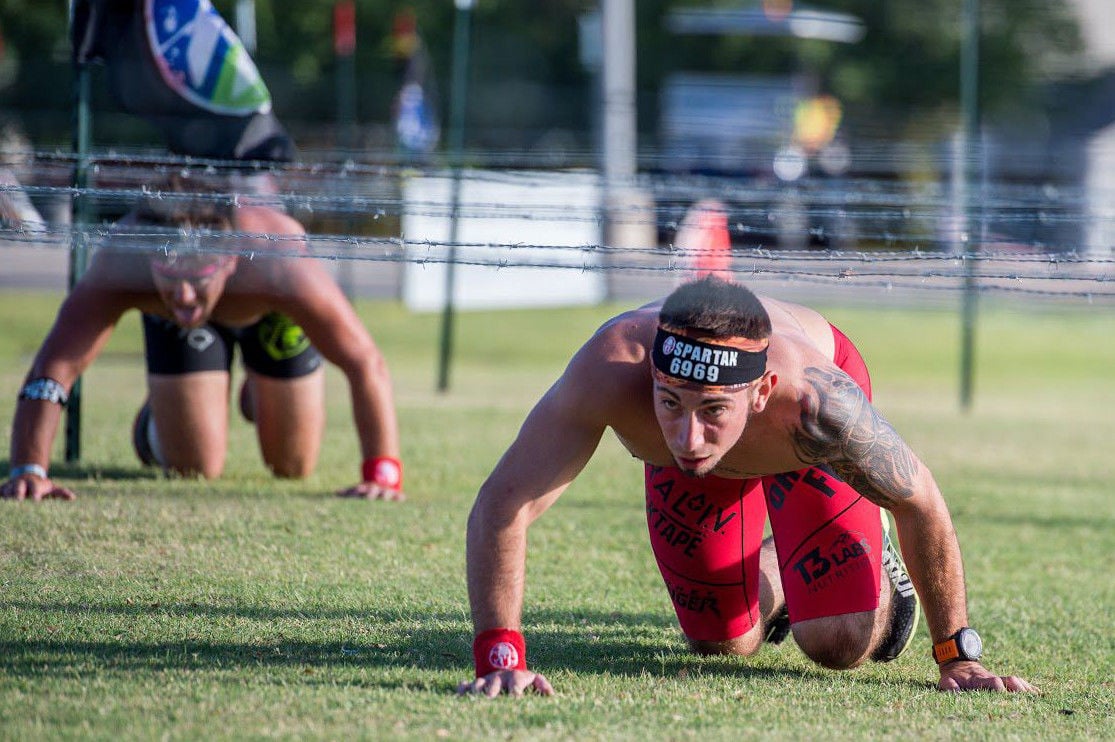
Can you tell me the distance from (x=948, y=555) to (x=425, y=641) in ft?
5.71

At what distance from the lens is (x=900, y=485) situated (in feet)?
13.5

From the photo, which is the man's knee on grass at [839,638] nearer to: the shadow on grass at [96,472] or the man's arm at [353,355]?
the man's arm at [353,355]

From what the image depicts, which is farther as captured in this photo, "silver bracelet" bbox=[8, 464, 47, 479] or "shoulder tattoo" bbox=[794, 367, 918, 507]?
"silver bracelet" bbox=[8, 464, 47, 479]

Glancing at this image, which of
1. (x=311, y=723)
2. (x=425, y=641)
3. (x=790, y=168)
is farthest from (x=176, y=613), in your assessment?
(x=790, y=168)

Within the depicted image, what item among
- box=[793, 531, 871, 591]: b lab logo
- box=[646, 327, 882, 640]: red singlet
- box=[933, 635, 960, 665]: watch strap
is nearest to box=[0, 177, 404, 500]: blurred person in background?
box=[646, 327, 882, 640]: red singlet

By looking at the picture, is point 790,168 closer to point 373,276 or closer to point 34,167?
point 373,276

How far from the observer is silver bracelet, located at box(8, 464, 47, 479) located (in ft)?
21.1

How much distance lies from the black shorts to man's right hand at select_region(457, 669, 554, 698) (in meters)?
3.74

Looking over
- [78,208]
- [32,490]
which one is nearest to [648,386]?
[32,490]

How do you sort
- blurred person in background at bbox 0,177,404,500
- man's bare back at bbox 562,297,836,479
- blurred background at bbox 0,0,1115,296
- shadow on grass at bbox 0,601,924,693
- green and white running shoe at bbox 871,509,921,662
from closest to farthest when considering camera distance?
man's bare back at bbox 562,297,836,479 < shadow on grass at bbox 0,601,924,693 < green and white running shoe at bbox 871,509,921,662 < blurred person in background at bbox 0,177,404,500 < blurred background at bbox 0,0,1115,296

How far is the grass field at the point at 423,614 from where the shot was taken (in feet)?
12.5

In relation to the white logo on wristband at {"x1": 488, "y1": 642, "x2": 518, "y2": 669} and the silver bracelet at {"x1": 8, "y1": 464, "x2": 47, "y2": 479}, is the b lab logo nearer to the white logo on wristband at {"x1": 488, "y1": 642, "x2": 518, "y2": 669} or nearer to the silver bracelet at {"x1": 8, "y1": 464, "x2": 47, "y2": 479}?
the white logo on wristband at {"x1": 488, "y1": 642, "x2": 518, "y2": 669}

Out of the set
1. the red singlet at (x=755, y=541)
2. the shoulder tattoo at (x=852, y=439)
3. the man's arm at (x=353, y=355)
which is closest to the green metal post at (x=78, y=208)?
the man's arm at (x=353, y=355)

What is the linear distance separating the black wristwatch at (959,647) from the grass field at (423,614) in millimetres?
156
